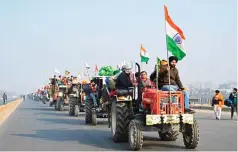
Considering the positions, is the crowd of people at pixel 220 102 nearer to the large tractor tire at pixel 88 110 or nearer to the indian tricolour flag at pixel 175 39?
the large tractor tire at pixel 88 110

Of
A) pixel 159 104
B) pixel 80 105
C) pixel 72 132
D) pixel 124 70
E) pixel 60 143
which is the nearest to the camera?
pixel 159 104

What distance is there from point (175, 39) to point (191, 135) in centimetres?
258

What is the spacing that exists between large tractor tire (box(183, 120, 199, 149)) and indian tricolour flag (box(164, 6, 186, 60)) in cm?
185

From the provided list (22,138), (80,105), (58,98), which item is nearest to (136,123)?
(22,138)

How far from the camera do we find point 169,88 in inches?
432

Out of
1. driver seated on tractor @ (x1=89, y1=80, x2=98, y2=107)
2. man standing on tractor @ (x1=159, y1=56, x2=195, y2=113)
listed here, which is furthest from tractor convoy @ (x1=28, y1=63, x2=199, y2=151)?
driver seated on tractor @ (x1=89, y1=80, x2=98, y2=107)

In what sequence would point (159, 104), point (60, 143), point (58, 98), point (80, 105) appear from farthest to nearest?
point (58, 98), point (80, 105), point (60, 143), point (159, 104)

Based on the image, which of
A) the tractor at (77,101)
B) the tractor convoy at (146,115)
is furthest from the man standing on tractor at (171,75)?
the tractor at (77,101)

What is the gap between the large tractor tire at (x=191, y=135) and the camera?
36.1ft

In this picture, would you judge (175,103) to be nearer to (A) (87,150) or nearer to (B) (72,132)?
(A) (87,150)

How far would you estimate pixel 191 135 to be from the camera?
11.1m

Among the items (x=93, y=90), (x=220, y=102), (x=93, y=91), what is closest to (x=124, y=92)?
(x=93, y=91)

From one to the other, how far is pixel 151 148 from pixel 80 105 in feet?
50.5

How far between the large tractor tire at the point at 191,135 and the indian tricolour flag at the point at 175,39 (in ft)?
6.06
